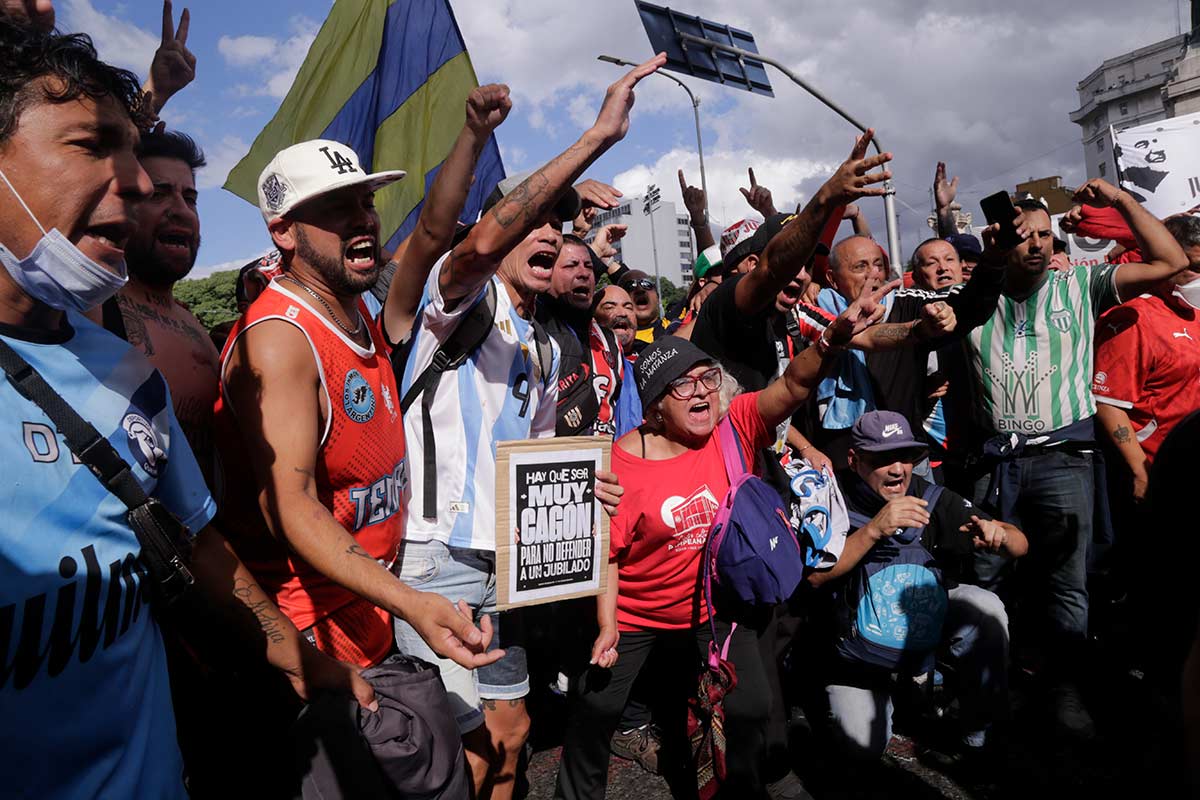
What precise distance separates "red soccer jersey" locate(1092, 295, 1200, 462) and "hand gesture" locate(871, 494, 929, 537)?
90.4 inches

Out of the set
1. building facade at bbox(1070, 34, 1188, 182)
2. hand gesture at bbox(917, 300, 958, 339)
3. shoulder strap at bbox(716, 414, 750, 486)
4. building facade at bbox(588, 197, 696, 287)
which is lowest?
shoulder strap at bbox(716, 414, 750, 486)

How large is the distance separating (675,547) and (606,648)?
1.82 feet

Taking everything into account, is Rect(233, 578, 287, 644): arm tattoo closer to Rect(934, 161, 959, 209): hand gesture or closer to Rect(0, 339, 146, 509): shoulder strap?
Rect(0, 339, 146, 509): shoulder strap

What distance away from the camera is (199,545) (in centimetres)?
187

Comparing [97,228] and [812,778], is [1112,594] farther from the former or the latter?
[97,228]

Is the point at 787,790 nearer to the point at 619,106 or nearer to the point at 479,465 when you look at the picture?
the point at 479,465

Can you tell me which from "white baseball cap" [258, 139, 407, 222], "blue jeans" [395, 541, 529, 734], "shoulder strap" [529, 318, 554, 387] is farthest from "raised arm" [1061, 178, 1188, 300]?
"white baseball cap" [258, 139, 407, 222]

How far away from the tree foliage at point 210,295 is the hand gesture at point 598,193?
28.8 metres

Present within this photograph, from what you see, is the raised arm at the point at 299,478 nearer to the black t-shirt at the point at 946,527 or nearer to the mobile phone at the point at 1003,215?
the black t-shirt at the point at 946,527

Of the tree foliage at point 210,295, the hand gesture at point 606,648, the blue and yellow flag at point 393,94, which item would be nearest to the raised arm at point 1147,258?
the hand gesture at point 606,648

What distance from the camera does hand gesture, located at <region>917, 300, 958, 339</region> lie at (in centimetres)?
397

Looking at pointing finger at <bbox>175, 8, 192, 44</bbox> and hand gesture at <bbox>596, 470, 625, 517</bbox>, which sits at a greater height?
pointing finger at <bbox>175, 8, 192, 44</bbox>

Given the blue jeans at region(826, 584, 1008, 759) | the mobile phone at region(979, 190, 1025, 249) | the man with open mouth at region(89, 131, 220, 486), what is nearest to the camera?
the man with open mouth at region(89, 131, 220, 486)

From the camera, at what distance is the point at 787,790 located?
3.53m
